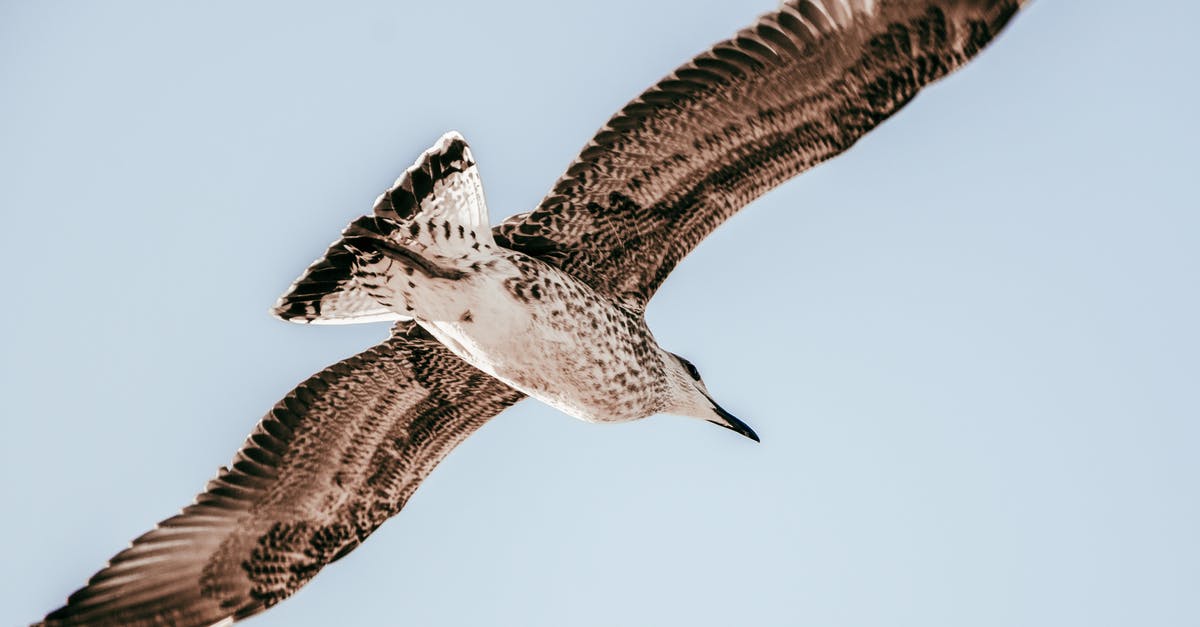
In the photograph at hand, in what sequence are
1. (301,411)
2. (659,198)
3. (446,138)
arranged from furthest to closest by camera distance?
1. (301,411)
2. (659,198)
3. (446,138)

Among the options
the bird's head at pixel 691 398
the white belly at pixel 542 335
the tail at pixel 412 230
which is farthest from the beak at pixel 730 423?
the tail at pixel 412 230

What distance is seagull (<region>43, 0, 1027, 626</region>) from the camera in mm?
6145

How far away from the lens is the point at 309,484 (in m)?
7.27

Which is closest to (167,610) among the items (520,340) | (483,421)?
(483,421)

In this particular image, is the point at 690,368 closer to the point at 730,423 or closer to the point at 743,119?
the point at 730,423

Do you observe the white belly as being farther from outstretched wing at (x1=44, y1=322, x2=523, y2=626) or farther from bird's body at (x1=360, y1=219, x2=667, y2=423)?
outstretched wing at (x1=44, y1=322, x2=523, y2=626)

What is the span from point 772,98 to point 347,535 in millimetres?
3601

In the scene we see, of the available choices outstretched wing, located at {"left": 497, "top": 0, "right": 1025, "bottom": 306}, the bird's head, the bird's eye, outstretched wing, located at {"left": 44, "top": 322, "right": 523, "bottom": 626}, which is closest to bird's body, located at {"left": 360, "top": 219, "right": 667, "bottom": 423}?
outstretched wing, located at {"left": 497, "top": 0, "right": 1025, "bottom": 306}

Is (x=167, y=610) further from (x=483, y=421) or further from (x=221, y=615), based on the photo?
(x=483, y=421)

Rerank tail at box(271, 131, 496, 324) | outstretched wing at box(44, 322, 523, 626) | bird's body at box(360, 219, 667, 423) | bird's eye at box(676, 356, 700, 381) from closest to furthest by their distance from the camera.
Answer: tail at box(271, 131, 496, 324), bird's body at box(360, 219, 667, 423), outstretched wing at box(44, 322, 523, 626), bird's eye at box(676, 356, 700, 381)

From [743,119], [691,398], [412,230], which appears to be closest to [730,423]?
[691,398]

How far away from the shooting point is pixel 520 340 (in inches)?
252

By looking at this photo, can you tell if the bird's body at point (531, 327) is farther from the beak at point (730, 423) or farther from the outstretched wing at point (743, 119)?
the beak at point (730, 423)

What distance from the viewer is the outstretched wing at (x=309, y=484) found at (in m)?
7.00
